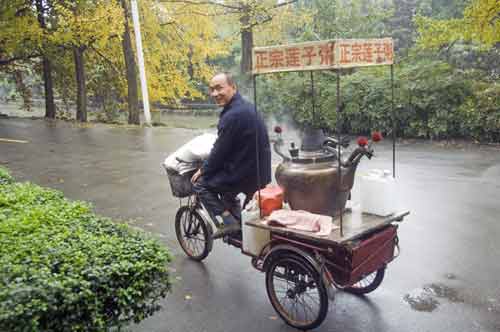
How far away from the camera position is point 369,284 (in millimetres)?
4090

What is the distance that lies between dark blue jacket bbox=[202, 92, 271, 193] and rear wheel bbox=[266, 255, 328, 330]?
942 mm

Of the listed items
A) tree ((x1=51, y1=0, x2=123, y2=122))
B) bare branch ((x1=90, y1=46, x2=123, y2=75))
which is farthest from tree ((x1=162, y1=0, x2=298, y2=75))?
bare branch ((x1=90, y1=46, x2=123, y2=75))

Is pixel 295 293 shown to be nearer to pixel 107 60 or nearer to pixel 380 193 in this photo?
pixel 380 193

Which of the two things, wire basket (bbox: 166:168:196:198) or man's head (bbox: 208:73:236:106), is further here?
wire basket (bbox: 166:168:196:198)

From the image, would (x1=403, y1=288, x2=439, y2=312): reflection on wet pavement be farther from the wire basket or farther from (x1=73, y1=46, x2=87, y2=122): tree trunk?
(x1=73, y1=46, x2=87, y2=122): tree trunk

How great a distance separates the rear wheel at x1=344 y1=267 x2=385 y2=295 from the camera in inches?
157

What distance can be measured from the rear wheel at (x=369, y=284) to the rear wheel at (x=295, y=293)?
1.53 ft

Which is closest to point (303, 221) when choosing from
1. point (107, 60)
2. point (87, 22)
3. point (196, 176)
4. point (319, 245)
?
point (319, 245)

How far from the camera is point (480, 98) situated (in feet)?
37.6

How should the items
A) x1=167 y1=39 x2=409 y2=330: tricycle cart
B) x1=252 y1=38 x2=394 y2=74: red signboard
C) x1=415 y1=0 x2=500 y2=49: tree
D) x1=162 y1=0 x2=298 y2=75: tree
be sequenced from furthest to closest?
x1=162 y1=0 x2=298 y2=75: tree, x1=415 y1=0 x2=500 y2=49: tree, x1=167 y1=39 x2=409 y2=330: tricycle cart, x1=252 y1=38 x2=394 y2=74: red signboard

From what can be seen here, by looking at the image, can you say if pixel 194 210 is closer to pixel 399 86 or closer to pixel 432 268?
pixel 432 268

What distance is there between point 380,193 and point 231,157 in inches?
55.9

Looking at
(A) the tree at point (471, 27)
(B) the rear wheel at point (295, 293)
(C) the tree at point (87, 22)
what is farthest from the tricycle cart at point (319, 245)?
(C) the tree at point (87, 22)

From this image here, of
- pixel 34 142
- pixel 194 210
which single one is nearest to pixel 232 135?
pixel 194 210
